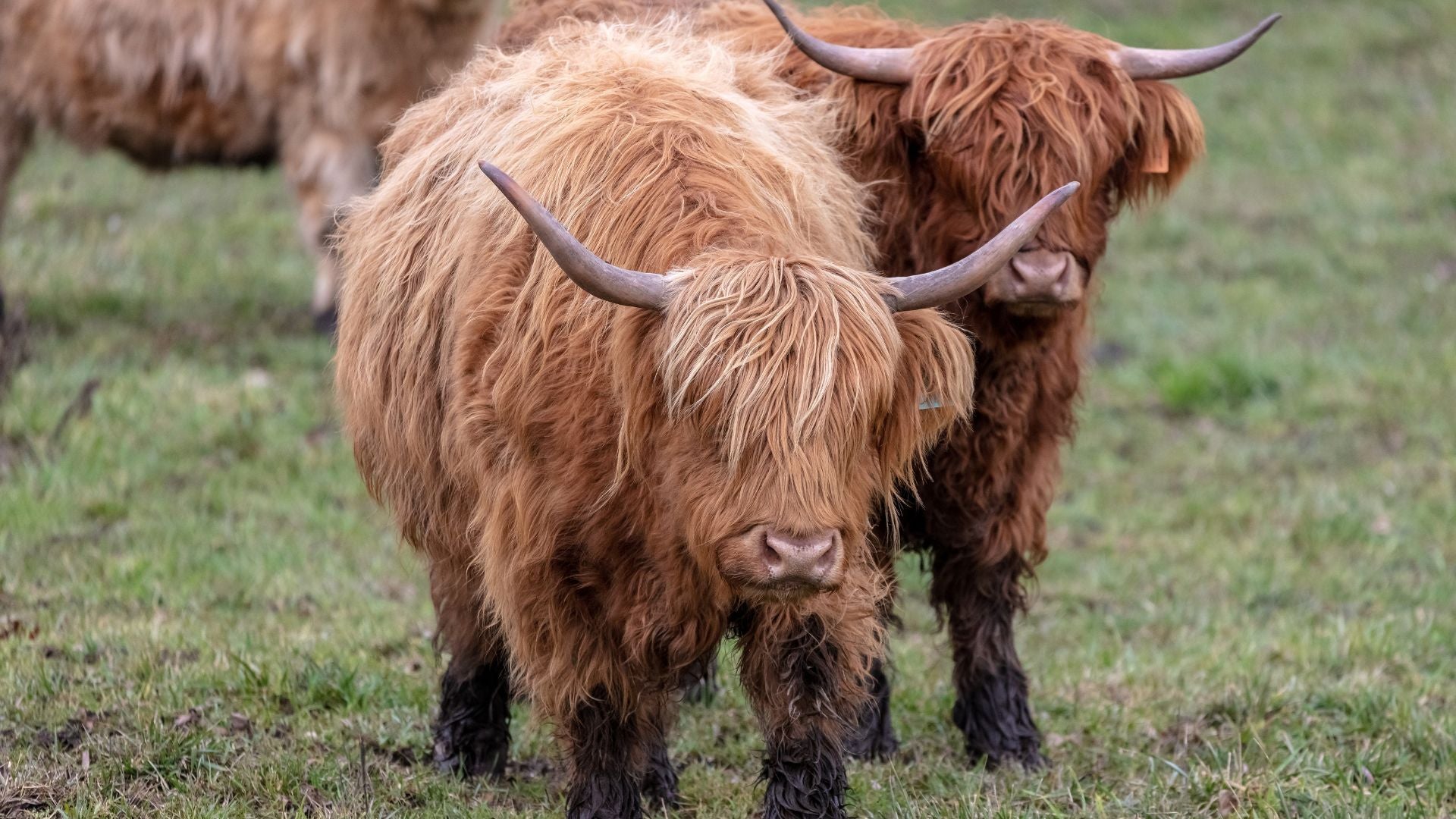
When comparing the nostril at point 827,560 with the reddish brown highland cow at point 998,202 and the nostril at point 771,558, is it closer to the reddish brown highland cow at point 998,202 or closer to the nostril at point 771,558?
the nostril at point 771,558

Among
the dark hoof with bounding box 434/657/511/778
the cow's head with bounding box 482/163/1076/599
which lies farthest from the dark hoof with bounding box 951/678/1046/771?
the cow's head with bounding box 482/163/1076/599

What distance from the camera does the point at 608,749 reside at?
11.3 ft

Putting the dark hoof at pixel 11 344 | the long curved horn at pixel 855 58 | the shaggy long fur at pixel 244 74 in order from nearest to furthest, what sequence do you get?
the long curved horn at pixel 855 58 < the dark hoof at pixel 11 344 < the shaggy long fur at pixel 244 74

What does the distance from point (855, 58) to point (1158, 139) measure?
79 centimetres

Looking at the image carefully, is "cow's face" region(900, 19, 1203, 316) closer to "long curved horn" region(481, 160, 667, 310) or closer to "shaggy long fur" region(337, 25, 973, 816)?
"shaggy long fur" region(337, 25, 973, 816)

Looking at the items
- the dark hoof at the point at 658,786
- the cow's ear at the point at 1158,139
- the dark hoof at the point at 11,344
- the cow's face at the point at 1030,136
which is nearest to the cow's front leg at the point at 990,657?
the cow's face at the point at 1030,136

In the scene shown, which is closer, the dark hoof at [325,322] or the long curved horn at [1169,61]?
the long curved horn at [1169,61]

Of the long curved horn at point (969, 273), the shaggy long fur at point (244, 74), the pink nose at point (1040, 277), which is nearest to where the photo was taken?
the long curved horn at point (969, 273)

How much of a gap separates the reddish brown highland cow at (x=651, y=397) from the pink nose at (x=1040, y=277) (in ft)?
1.17

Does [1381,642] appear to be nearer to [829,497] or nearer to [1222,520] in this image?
[1222,520]

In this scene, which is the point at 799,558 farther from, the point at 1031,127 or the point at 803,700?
the point at 1031,127

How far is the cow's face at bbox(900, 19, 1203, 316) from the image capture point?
3928mm

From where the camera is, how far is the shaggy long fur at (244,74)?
795 centimetres

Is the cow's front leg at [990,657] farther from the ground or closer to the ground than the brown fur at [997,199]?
closer to the ground
